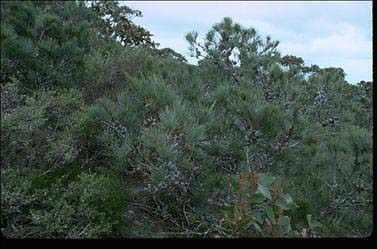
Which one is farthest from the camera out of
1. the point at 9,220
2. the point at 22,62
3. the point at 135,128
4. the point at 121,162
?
the point at 22,62

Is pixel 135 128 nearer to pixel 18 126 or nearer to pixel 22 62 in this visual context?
pixel 18 126

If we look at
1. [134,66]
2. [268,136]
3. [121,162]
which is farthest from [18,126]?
[134,66]

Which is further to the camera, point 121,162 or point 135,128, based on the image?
point 135,128

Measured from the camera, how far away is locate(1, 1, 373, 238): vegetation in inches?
93.4

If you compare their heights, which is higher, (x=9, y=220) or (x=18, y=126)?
(x=18, y=126)

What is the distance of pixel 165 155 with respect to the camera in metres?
2.41

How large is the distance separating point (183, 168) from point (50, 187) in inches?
30.9

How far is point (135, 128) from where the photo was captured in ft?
9.89

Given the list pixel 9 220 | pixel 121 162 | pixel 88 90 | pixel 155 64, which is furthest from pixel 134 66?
pixel 9 220

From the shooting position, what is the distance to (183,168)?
2672mm

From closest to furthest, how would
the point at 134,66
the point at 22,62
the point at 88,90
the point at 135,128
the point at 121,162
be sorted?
the point at 121,162
the point at 135,128
the point at 22,62
the point at 88,90
the point at 134,66

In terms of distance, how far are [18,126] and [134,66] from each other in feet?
6.27

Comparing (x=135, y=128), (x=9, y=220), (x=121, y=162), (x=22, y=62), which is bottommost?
(x=9, y=220)

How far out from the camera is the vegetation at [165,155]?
93.4 inches
